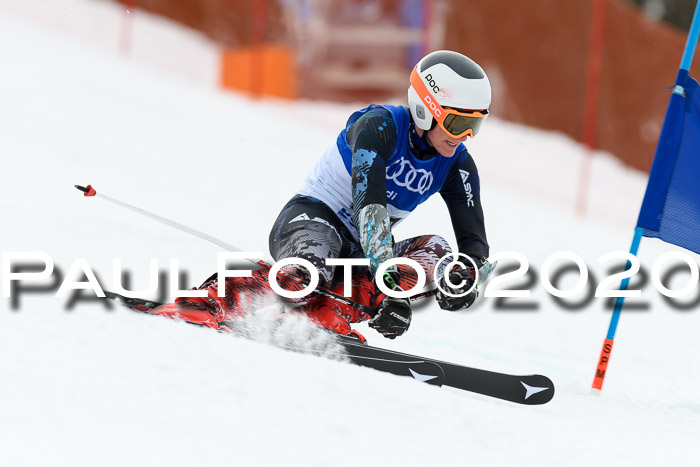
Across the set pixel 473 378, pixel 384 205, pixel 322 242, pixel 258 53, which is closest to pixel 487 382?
pixel 473 378

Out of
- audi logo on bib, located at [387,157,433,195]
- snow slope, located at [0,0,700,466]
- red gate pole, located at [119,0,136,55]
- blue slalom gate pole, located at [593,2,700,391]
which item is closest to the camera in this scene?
snow slope, located at [0,0,700,466]

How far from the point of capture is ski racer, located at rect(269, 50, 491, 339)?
3.37 metres

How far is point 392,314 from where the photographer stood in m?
3.24

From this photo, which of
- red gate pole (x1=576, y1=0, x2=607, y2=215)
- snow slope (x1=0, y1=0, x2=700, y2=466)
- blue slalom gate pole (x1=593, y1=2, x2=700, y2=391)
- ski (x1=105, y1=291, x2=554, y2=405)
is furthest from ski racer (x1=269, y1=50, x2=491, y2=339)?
red gate pole (x1=576, y1=0, x2=607, y2=215)

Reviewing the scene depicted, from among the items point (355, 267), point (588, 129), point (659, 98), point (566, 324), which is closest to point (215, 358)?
point (355, 267)

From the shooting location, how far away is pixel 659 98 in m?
12.4

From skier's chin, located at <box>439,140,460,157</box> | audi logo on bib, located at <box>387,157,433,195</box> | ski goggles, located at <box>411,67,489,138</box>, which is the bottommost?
audi logo on bib, located at <box>387,157,433,195</box>

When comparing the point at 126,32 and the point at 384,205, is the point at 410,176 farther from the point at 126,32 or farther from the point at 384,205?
the point at 126,32

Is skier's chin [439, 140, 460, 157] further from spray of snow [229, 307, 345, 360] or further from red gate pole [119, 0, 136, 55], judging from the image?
red gate pole [119, 0, 136, 55]

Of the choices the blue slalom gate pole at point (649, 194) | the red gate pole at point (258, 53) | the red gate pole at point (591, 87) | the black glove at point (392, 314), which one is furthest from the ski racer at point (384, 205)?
the red gate pole at point (258, 53)

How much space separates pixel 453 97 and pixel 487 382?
1083 millimetres

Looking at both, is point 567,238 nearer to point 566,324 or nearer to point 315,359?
point 566,324

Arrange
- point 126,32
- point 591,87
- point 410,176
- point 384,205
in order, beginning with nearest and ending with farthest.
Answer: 1. point 384,205
2. point 410,176
3. point 591,87
4. point 126,32

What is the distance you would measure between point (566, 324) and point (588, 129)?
5795 millimetres
